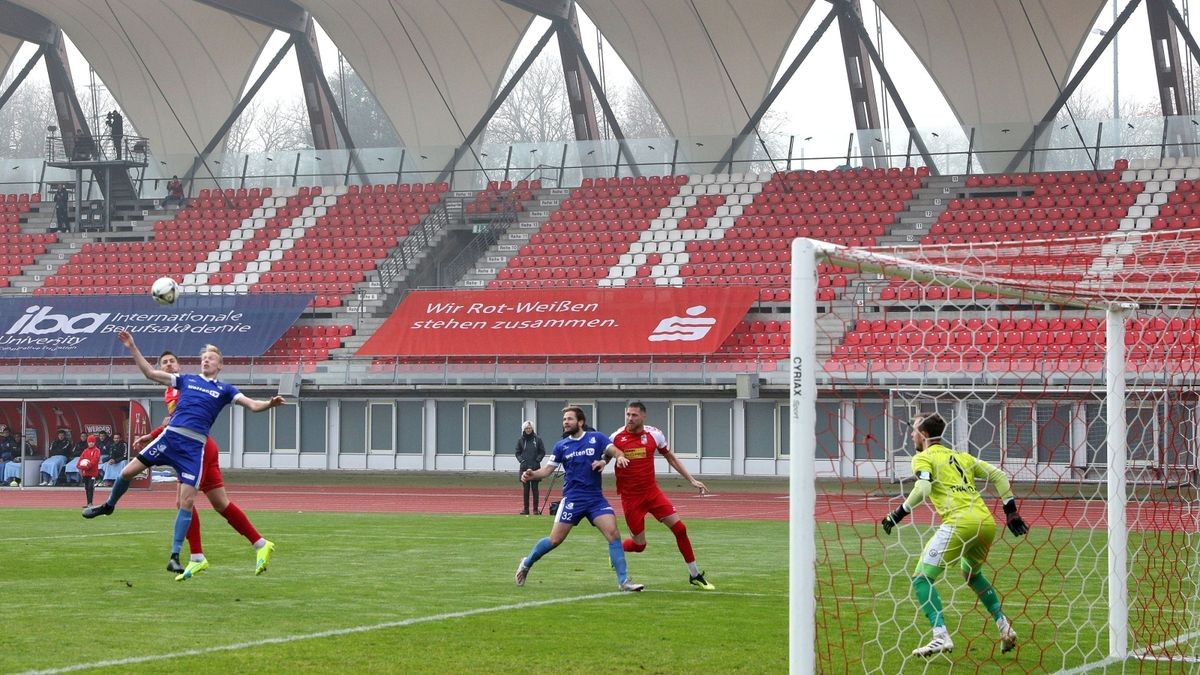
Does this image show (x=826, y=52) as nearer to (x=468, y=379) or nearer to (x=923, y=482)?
(x=468, y=379)

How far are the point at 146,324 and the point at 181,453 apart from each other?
1093 inches

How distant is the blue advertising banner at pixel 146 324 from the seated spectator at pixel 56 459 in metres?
3.50

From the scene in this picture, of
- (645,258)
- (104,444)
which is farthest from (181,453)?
(645,258)

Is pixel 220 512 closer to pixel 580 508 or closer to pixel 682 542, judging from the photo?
pixel 580 508

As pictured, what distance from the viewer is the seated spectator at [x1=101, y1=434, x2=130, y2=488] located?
33406 millimetres

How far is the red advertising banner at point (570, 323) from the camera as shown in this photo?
3522 centimetres

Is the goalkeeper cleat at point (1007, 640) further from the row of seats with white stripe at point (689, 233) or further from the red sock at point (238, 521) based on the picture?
the row of seats with white stripe at point (689, 233)

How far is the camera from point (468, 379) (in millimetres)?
35594

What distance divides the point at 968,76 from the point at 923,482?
3481 cm

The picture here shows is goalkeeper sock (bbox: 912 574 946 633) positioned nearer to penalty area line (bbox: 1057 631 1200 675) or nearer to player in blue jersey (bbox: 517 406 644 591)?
penalty area line (bbox: 1057 631 1200 675)

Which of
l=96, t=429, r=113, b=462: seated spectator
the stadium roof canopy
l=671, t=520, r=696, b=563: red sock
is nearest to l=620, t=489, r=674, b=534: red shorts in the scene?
l=671, t=520, r=696, b=563: red sock

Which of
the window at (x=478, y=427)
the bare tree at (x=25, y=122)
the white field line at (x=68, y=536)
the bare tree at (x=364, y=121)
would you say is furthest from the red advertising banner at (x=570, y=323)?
the bare tree at (x=25, y=122)

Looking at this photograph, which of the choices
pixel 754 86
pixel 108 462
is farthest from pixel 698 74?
pixel 108 462

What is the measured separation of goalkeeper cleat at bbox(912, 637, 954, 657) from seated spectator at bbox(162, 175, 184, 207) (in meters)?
40.9
